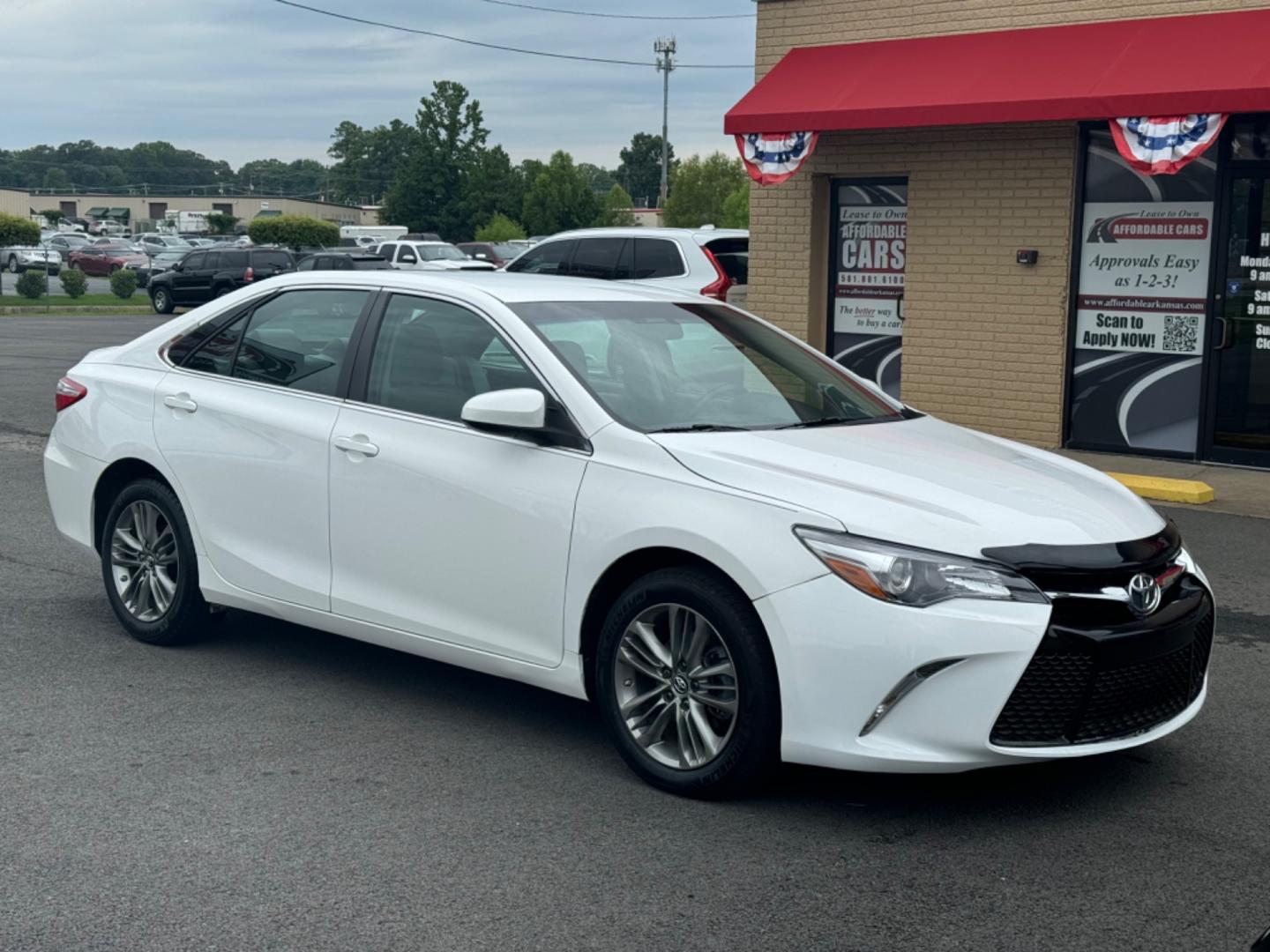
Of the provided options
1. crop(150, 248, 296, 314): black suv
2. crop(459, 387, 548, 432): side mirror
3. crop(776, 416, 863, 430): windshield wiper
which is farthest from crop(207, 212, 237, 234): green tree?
crop(459, 387, 548, 432): side mirror

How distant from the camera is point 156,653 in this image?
648 cm

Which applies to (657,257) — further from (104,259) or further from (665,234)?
(104,259)

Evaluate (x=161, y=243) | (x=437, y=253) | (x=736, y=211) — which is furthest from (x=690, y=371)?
(x=161, y=243)

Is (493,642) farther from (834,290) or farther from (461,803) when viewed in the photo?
(834,290)

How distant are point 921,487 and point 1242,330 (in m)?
A: 8.88

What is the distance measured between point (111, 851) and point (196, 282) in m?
34.1

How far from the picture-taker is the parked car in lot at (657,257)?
1577cm

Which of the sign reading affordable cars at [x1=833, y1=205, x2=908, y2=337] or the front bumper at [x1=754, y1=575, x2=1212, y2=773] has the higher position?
the sign reading affordable cars at [x1=833, y1=205, x2=908, y2=337]

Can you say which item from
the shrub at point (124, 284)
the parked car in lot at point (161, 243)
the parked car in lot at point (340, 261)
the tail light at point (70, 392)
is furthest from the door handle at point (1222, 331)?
the parked car in lot at point (161, 243)

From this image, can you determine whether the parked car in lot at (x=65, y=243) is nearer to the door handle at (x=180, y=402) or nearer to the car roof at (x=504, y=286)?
the door handle at (x=180, y=402)

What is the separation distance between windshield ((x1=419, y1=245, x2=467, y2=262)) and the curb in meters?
29.6

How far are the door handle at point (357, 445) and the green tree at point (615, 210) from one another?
191 feet

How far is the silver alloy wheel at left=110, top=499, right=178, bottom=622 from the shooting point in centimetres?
643

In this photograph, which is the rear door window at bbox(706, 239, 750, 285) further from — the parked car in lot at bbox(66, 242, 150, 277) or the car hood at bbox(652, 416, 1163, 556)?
the parked car in lot at bbox(66, 242, 150, 277)
